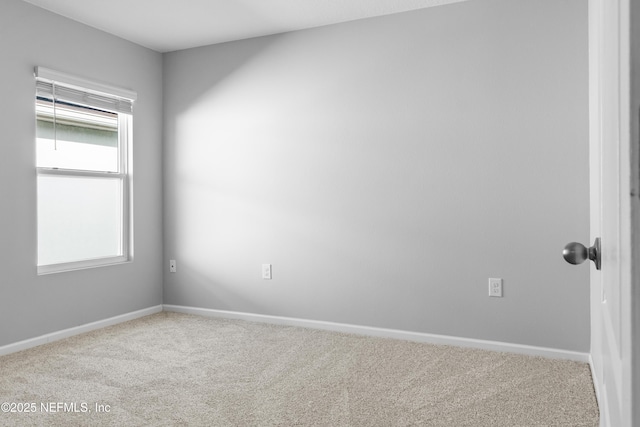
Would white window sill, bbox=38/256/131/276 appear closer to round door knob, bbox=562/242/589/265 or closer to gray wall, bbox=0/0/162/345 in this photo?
gray wall, bbox=0/0/162/345

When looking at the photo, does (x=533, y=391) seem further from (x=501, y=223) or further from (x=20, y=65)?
(x=20, y=65)

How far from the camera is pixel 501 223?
124 inches

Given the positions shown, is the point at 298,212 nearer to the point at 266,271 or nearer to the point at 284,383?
the point at 266,271

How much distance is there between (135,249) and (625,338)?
4.14 meters

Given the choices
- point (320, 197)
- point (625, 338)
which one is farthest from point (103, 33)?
point (625, 338)

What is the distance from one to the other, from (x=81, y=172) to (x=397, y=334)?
102 inches

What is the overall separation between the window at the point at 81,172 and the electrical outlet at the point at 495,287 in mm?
2839

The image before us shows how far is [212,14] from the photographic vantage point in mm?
3482

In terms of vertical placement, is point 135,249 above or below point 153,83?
below

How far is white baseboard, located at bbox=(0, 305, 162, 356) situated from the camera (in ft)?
10.4

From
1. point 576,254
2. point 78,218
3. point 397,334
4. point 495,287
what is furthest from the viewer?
point 78,218

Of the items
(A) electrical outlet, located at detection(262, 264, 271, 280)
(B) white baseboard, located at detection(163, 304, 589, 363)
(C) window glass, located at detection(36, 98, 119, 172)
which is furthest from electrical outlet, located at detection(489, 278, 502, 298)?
(C) window glass, located at detection(36, 98, 119, 172)

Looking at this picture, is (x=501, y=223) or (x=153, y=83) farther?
(x=153, y=83)

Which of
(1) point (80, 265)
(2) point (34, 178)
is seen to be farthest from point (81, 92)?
(1) point (80, 265)
